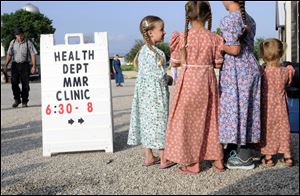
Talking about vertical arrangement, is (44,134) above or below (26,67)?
below

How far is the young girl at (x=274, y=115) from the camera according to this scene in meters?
4.48

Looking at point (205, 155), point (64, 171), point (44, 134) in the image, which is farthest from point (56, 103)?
point (205, 155)

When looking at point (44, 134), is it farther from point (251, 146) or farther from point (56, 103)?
point (251, 146)

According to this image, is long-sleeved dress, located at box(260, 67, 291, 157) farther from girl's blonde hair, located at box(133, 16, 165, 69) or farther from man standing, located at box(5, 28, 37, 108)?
man standing, located at box(5, 28, 37, 108)

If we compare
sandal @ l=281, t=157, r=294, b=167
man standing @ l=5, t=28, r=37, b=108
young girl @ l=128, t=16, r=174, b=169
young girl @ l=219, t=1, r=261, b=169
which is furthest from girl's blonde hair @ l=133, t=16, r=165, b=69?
man standing @ l=5, t=28, r=37, b=108

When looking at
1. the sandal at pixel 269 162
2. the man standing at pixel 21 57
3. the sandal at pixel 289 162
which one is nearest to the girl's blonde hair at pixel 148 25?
the sandal at pixel 269 162

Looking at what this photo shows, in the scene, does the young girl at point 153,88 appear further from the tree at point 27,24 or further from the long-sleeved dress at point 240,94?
the tree at point 27,24

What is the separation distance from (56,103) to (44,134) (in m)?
Result: 0.37

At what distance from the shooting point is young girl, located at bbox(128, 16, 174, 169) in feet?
15.0

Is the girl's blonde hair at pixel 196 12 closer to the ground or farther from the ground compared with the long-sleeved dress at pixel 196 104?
farther from the ground

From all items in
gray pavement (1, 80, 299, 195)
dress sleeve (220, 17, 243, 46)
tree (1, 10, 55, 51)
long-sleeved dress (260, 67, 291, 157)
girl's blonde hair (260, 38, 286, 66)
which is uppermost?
tree (1, 10, 55, 51)

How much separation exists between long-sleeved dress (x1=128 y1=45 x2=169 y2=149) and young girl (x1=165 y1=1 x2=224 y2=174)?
338 millimetres

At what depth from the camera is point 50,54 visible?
17.7ft

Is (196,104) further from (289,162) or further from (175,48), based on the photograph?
(289,162)
